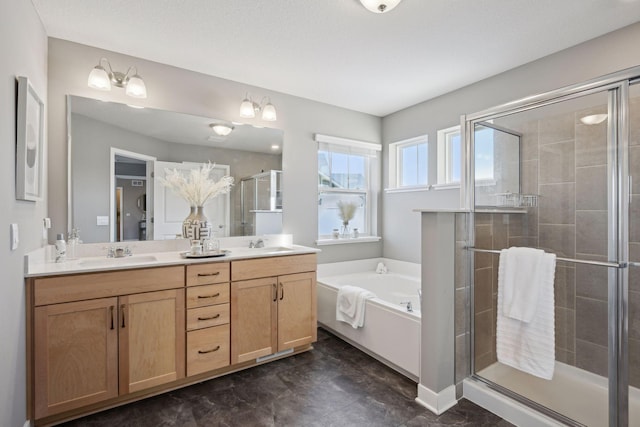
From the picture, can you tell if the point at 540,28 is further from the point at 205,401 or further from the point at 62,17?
→ the point at 205,401

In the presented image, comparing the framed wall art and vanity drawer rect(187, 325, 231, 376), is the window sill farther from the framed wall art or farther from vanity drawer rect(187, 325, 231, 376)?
the framed wall art

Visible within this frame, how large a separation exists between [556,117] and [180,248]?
304cm

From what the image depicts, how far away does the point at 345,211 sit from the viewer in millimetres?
3771

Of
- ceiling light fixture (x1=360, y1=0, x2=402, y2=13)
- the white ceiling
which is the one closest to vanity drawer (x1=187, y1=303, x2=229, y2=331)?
the white ceiling

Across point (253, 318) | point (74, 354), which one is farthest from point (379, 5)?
point (74, 354)

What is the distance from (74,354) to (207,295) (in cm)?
79

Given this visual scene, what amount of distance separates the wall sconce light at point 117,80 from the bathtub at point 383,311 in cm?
234

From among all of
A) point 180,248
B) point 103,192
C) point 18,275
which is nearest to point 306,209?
point 180,248

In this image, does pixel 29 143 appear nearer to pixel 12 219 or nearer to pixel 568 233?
pixel 12 219

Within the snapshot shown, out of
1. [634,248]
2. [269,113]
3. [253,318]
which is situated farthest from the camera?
[269,113]

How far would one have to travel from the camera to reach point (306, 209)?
3350 millimetres

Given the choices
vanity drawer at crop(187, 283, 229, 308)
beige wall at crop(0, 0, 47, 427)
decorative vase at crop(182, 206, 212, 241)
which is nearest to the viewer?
beige wall at crop(0, 0, 47, 427)

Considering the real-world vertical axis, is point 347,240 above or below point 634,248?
below

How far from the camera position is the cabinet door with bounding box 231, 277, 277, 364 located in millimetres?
2314
